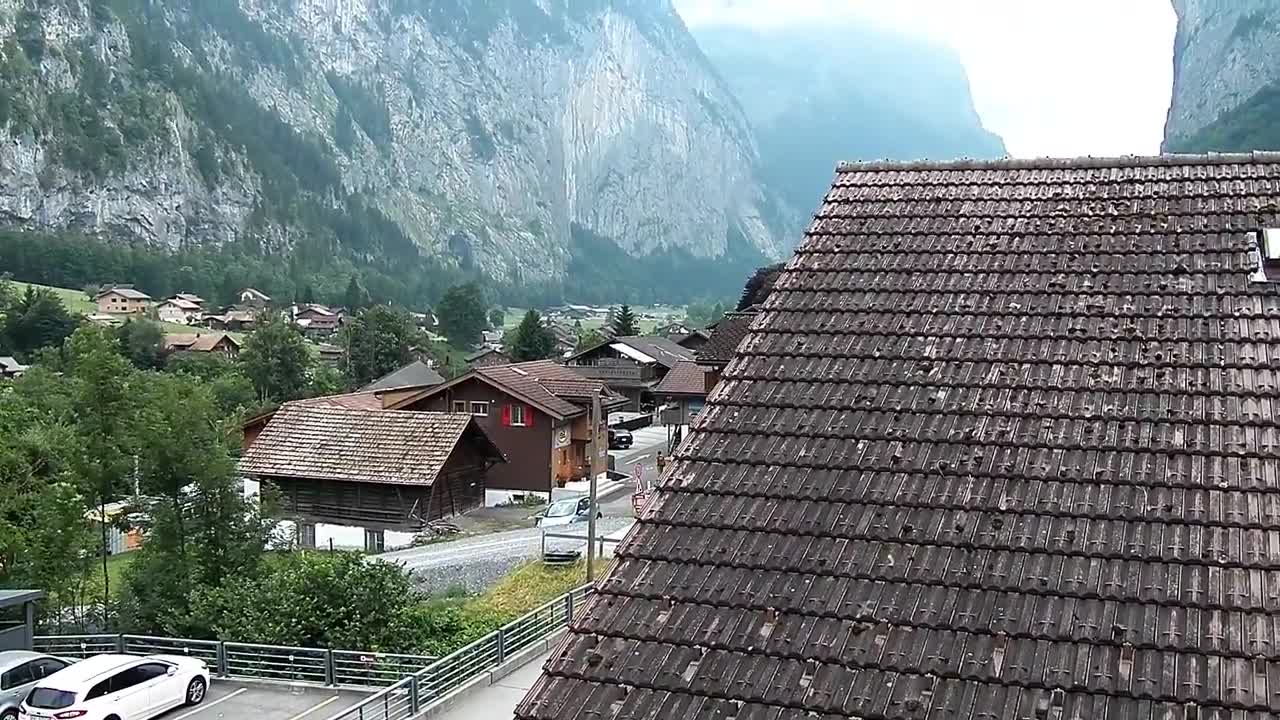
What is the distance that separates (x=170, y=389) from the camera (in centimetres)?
2453

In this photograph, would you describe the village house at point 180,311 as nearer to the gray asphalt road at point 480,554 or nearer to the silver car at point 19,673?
the gray asphalt road at point 480,554

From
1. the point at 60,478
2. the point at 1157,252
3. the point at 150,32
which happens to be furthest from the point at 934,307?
the point at 150,32

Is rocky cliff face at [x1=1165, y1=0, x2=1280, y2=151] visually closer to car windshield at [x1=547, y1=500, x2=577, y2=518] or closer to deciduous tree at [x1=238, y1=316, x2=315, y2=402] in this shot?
car windshield at [x1=547, y1=500, x2=577, y2=518]

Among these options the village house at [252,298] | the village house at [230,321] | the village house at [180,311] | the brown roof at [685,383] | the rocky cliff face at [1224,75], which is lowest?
the brown roof at [685,383]

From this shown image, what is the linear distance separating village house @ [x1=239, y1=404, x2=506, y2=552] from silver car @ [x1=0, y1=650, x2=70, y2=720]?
49.8ft

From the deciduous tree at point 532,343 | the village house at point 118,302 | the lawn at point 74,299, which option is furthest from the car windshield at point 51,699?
the village house at point 118,302

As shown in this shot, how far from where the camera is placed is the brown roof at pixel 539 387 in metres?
42.7

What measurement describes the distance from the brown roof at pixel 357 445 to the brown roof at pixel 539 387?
17.4ft

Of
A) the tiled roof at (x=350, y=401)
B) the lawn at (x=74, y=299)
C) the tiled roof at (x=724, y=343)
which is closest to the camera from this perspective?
the tiled roof at (x=724, y=343)

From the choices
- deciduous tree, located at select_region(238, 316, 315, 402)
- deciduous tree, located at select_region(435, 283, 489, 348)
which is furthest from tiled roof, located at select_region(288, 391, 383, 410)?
deciduous tree, located at select_region(435, 283, 489, 348)

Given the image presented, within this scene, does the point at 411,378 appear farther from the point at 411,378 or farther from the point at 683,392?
the point at 683,392

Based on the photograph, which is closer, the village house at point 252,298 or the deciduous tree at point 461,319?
the deciduous tree at point 461,319

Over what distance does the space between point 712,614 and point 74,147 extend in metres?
180

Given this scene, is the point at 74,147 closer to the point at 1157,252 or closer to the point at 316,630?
the point at 316,630
